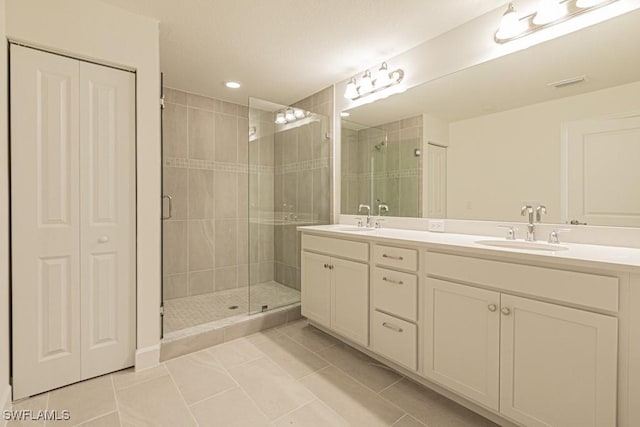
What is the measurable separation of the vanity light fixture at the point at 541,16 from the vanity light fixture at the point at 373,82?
0.76m

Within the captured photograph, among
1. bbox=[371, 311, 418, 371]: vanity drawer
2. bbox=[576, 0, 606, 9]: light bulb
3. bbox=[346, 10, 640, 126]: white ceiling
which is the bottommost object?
bbox=[371, 311, 418, 371]: vanity drawer

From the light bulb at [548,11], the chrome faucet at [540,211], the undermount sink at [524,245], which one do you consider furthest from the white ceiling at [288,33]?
the undermount sink at [524,245]

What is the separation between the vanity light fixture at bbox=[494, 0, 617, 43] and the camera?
1498mm

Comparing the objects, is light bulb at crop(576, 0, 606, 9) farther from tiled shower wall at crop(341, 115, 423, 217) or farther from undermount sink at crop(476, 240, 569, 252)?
undermount sink at crop(476, 240, 569, 252)

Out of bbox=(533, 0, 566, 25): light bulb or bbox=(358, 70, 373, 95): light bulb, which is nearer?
bbox=(533, 0, 566, 25): light bulb

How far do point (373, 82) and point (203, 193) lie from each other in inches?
83.9

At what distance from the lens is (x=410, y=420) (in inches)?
58.2

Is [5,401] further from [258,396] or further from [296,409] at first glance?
[296,409]

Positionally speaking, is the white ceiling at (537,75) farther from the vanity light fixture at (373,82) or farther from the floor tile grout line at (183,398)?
the floor tile grout line at (183,398)

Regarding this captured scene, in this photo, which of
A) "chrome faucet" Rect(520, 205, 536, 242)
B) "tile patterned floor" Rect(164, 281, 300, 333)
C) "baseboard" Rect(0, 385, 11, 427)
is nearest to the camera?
"baseboard" Rect(0, 385, 11, 427)

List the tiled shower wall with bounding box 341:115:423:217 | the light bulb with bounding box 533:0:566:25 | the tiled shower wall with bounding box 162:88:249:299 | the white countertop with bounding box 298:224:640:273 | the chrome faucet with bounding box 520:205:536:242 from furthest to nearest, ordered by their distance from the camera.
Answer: the tiled shower wall with bounding box 162:88:249:299
the tiled shower wall with bounding box 341:115:423:217
the chrome faucet with bounding box 520:205:536:242
the light bulb with bounding box 533:0:566:25
the white countertop with bounding box 298:224:640:273

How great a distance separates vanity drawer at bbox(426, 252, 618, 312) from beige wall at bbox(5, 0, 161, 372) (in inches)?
69.3

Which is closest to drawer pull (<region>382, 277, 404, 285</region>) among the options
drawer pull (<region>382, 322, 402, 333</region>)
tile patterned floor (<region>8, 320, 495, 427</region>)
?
drawer pull (<region>382, 322, 402, 333</region>)

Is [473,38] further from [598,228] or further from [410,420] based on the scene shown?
[410,420]
